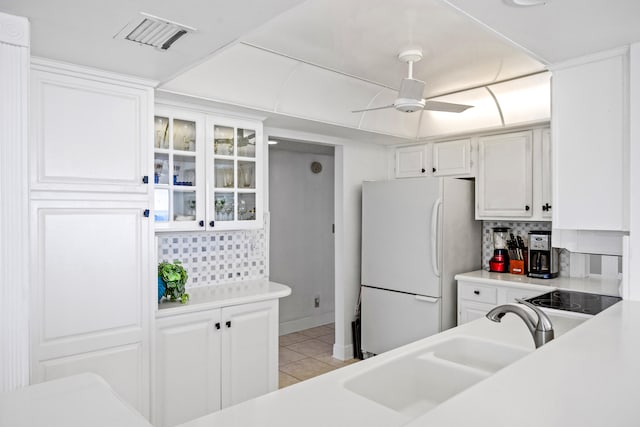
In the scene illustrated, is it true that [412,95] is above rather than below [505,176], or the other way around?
above

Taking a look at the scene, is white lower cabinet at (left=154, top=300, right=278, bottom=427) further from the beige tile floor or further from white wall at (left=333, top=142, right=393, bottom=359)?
white wall at (left=333, top=142, right=393, bottom=359)

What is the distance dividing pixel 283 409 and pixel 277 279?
13.1ft

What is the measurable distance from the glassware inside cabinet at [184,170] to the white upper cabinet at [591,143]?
7.20 feet

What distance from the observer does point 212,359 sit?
2713mm

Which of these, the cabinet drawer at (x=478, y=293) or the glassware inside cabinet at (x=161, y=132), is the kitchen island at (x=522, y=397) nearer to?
the cabinet drawer at (x=478, y=293)

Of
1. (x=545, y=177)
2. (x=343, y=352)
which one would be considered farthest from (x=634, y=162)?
(x=343, y=352)

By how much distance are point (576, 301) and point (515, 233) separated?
1531mm

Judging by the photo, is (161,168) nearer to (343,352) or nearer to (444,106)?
(444,106)

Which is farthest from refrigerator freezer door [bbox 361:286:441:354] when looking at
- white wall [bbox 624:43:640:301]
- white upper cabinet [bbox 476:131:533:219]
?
white wall [bbox 624:43:640:301]

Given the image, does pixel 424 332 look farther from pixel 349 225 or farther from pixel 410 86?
A: pixel 410 86

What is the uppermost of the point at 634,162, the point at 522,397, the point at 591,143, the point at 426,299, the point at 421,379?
the point at 591,143

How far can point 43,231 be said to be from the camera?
2.05 m

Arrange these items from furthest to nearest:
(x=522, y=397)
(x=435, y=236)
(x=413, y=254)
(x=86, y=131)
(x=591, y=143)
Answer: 1. (x=413, y=254)
2. (x=435, y=236)
3. (x=86, y=131)
4. (x=591, y=143)
5. (x=522, y=397)

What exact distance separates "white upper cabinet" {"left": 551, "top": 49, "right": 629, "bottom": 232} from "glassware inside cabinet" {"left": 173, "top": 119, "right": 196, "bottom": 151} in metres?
2.19
